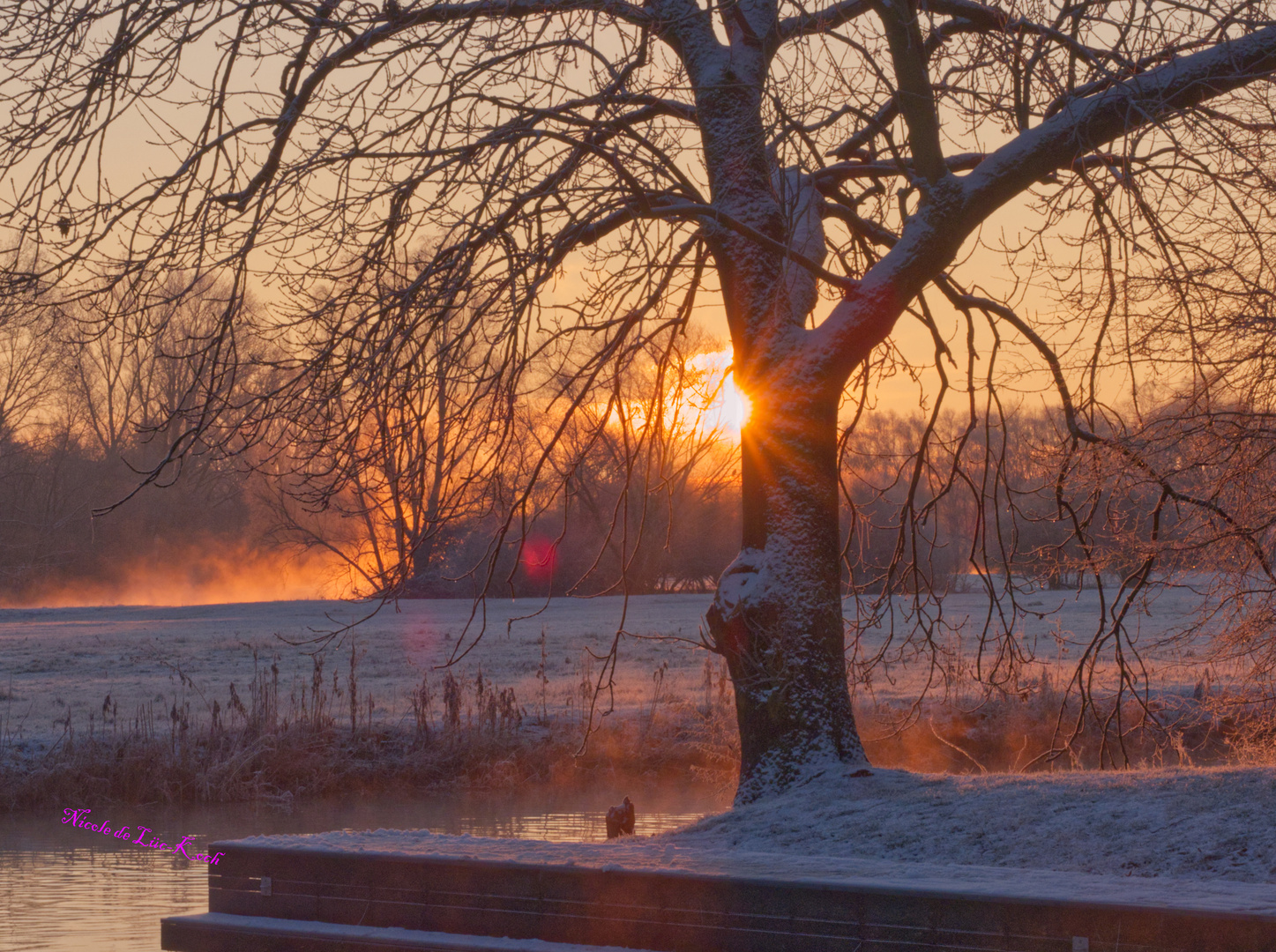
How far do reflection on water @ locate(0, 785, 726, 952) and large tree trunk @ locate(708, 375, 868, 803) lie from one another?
2976 millimetres

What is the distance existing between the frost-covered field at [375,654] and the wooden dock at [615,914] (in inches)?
212

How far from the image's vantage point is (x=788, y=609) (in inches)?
355

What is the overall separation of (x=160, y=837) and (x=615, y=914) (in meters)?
8.54

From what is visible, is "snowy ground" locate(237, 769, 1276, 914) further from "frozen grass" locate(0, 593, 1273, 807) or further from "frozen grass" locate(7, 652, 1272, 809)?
"frozen grass" locate(7, 652, 1272, 809)

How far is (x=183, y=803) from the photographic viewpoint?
1451cm

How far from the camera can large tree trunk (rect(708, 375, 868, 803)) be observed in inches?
348

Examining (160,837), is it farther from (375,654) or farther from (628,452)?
(375,654)

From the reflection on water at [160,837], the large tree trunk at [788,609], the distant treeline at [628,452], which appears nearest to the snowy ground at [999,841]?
the large tree trunk at [788,609]

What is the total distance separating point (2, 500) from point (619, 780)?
1537 inches

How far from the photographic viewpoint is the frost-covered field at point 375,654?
18812 mm

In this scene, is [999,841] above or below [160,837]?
above
